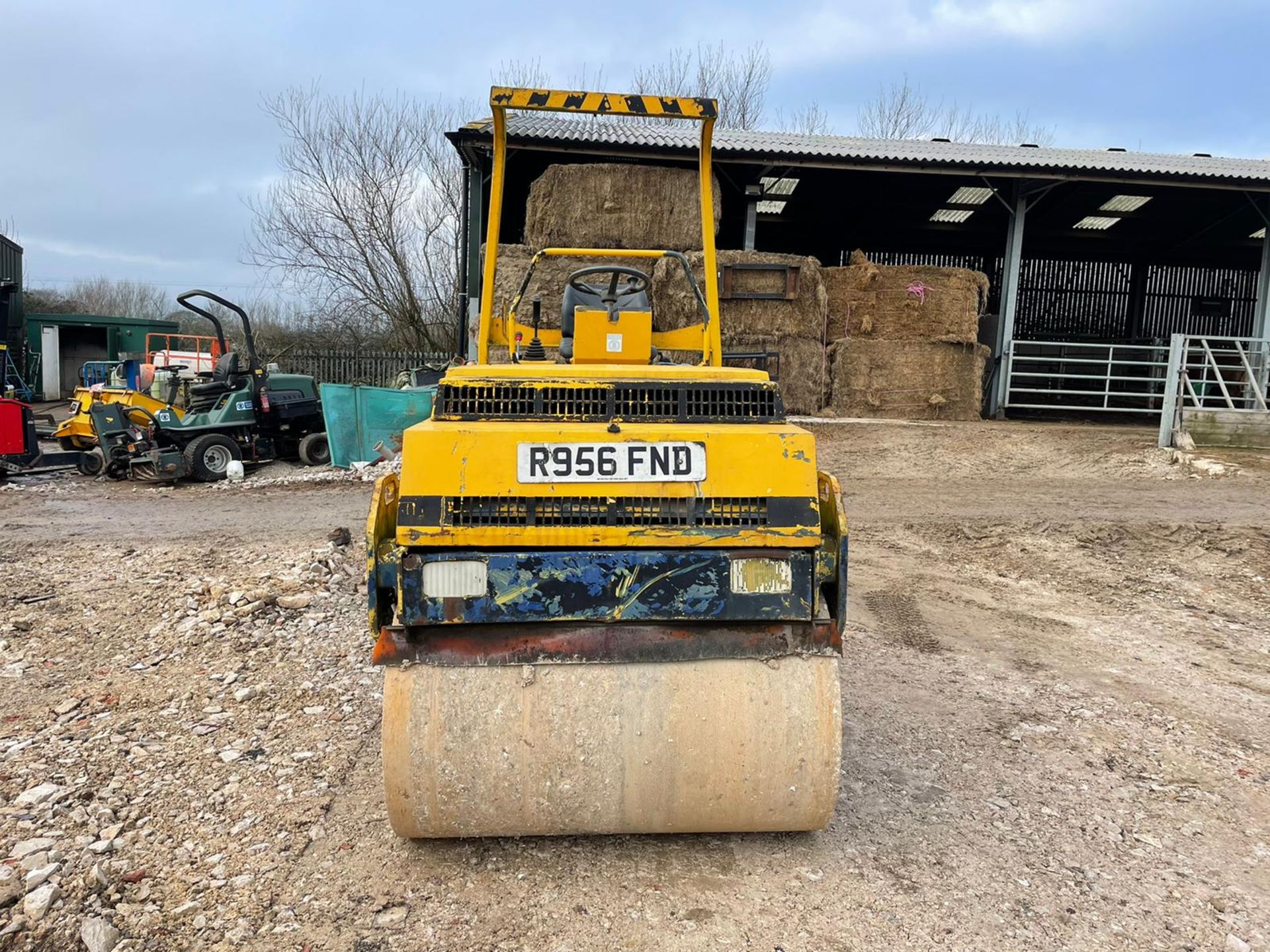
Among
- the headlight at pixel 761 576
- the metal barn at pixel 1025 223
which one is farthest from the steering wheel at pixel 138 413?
the headlight at pixel 761 576

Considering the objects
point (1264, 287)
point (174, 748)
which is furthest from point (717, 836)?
point (1264, 287)

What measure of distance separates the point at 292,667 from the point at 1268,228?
1621cm

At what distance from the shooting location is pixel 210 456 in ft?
41.0

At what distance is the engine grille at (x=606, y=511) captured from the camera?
119 inches

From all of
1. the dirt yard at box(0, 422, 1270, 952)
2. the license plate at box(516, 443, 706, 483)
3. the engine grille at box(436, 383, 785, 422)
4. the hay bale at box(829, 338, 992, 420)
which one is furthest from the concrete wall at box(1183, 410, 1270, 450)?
the license plate at box(516, 443, 706, 483)

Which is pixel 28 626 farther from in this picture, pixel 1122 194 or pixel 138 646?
pixel 1122 194

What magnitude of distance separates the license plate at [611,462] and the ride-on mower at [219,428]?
33.6 ft

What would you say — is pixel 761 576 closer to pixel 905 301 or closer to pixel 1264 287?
pixel 905 301

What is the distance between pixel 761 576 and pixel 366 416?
10642 mm

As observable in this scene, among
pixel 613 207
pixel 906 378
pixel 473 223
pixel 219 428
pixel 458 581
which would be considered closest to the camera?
pixel 458 581

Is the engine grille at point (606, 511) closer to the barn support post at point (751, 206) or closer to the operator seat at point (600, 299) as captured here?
the operator seat at point (600, 299)

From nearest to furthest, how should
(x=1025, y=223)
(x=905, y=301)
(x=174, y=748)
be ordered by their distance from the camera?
1. (x=174, y=748)
2. (x=905, y=301)
3. (x=1025, y=223)

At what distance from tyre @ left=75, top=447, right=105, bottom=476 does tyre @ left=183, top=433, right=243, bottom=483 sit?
61.0 inches

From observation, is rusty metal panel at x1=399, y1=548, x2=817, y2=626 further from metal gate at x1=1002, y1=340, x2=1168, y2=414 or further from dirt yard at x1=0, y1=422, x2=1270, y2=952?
metal gate at x1=1002, y1=340, x2=1168, y2=414
